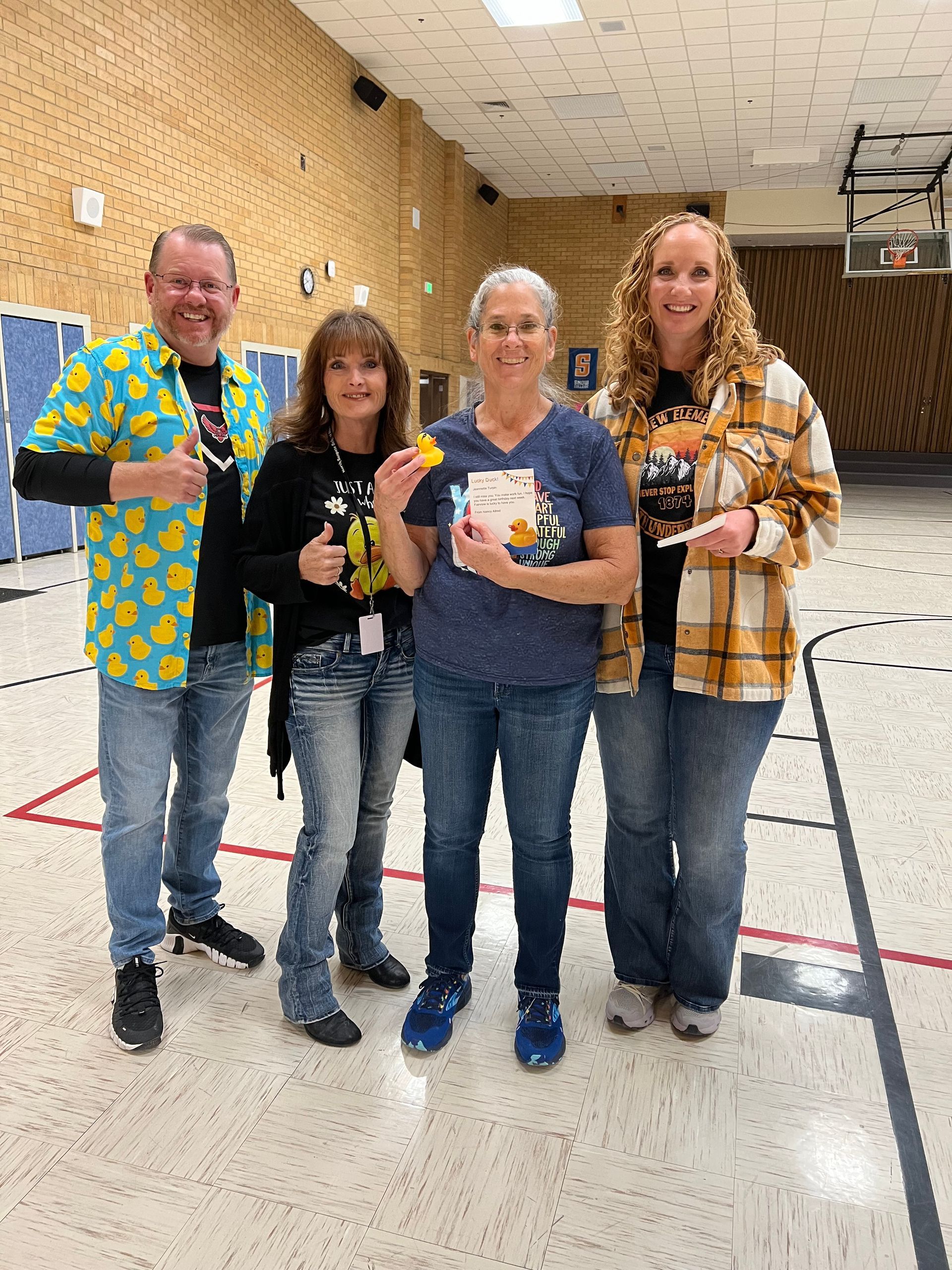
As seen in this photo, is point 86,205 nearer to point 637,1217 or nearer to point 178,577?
point 178,577

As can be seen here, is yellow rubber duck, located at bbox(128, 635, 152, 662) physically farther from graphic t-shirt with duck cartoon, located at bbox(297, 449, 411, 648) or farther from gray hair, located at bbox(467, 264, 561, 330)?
gray hair, located at bbox(467, 264, 561, 330)

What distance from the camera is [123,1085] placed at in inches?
76.4

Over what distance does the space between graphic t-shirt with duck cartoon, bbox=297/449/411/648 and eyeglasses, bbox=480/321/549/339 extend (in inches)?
16.9

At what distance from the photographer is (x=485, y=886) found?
2842 mm

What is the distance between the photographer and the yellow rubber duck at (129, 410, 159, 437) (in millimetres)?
1992

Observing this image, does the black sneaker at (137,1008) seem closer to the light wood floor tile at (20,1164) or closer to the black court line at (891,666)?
the light wood floor tile at (20,1164)

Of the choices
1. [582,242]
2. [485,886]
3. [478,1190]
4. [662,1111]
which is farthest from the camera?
[582,242]

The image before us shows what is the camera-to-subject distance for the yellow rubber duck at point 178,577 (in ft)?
6.68

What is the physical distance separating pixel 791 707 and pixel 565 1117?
316cm

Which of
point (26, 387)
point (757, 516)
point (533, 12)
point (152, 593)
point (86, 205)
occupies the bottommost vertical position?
point (152, 593)

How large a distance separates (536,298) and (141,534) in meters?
0.97

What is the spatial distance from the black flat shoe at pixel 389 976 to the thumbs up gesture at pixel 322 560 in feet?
3.42

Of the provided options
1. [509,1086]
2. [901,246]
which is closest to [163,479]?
[509,1086]

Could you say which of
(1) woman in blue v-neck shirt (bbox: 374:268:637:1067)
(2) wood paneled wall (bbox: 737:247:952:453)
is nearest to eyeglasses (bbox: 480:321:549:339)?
(1) woman in blue v-neck shirt (bbox: 374:268:637:1067)
